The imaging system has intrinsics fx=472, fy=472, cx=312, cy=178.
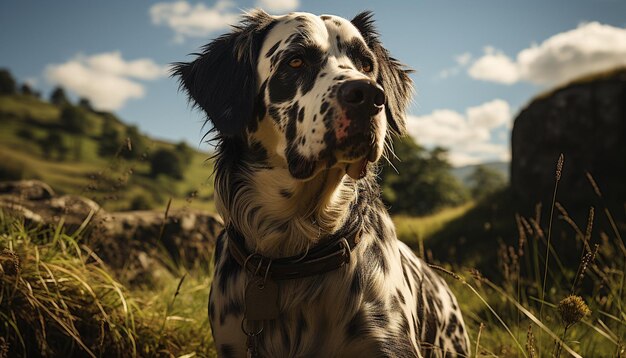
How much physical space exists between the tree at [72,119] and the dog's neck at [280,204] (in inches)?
3840

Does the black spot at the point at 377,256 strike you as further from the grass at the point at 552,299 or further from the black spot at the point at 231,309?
the black spot at the point at 231,309

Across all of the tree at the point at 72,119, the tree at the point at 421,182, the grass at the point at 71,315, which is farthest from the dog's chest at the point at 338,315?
the tree at the point at 72,119

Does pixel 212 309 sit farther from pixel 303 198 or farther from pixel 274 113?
pixel 274 113

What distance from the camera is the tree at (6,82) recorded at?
9939 centimetres

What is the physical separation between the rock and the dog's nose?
2769 millimetres

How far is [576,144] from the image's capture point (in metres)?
9.26

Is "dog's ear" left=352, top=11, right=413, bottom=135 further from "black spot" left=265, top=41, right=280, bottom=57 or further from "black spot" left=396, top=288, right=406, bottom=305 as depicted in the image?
"black spot" left=396, top=288, right=406, bottom=305

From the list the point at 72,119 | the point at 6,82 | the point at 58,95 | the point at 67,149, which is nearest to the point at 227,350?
the point at 67,149

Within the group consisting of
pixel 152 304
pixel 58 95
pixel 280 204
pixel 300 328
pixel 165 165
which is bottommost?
pixel 152 304

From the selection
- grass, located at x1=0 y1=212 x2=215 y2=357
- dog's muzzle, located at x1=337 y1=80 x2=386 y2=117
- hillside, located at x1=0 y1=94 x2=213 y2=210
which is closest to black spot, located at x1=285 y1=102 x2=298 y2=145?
dog's muzzle, located at x1=337 y1=80 x2=386 y2=117

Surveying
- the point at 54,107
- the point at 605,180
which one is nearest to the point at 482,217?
the point at 605,180

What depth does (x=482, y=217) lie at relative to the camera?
Answer: 10.5m

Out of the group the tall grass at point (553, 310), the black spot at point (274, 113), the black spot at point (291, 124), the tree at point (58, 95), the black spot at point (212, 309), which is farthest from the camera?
the tree at point (58, 95)

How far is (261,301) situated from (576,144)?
9.00m
